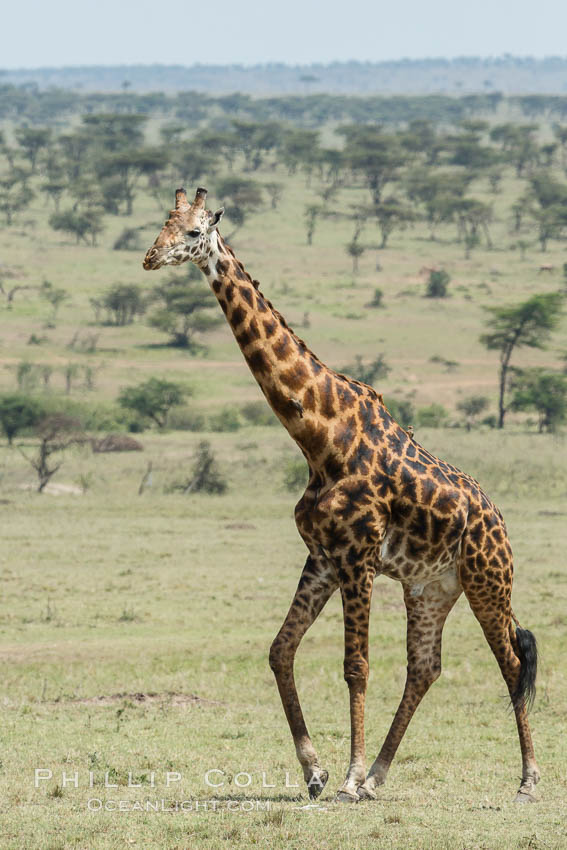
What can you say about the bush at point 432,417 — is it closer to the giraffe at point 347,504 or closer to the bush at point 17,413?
the bush at point 17,413

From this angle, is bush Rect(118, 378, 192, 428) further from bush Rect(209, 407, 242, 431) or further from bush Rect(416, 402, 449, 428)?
bush Rect(416, 402, 449, 428)

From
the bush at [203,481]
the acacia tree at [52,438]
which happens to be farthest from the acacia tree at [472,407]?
the acacia tree at [52,438]

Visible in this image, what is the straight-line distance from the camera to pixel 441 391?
4369 cm

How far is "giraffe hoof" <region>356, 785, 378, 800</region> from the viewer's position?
8031mm

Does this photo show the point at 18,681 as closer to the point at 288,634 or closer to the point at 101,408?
the point at 288,634

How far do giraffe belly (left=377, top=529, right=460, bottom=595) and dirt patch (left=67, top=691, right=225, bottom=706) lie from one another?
4.41 m

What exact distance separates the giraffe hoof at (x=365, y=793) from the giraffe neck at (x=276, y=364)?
6.54 ft

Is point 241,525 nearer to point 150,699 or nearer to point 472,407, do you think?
point 150,699

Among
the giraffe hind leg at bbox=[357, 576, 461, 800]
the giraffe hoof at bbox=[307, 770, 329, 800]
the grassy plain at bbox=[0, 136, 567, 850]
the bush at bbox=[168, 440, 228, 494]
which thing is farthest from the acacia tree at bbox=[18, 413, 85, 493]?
the giraffe hoof at bbox=[307, 770, 329, 800]

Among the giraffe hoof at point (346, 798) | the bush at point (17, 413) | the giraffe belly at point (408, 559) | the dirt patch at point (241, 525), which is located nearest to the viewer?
the giraffe hoof at point (346, 798)

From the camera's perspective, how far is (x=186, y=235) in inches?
303

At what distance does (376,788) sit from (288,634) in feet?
4.27

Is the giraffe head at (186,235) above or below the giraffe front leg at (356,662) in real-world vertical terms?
above

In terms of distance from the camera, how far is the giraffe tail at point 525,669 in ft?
28.5
